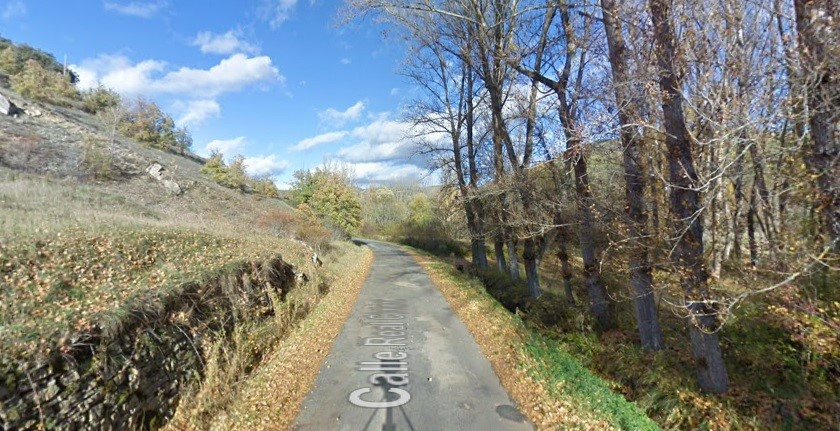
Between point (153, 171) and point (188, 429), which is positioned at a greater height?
point (153, 171)

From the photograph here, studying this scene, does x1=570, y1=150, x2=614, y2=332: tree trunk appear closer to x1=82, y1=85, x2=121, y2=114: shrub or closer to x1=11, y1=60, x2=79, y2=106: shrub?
x1=11, y1=60, x2=79, y2=106: shrub

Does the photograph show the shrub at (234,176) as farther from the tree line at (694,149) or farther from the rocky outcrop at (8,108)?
the tree line at (694,149)

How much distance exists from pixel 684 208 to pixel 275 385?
6420 millimetres

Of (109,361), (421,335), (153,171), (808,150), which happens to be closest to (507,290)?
(421,335)

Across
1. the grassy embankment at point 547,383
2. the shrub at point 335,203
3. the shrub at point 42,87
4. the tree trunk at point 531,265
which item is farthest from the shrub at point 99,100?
the grassy embankment at point 547,383

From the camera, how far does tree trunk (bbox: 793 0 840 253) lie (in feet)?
13.0

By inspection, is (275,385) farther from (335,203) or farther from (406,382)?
(335,203)

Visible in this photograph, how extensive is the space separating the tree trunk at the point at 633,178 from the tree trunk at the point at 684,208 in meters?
0.63

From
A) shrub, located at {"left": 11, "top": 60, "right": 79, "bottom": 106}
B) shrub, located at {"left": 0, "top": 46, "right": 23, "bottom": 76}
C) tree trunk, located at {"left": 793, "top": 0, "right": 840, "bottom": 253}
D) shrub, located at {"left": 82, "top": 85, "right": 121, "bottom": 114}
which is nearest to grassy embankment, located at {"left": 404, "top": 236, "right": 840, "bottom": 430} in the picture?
tree trunk, located at {"left": 793, "top": 0, "right": 840, "bottom": 253}

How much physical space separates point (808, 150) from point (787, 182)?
2.85 feet

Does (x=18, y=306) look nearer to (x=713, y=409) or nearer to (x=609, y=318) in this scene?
(x=713, y=409)

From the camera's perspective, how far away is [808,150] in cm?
466

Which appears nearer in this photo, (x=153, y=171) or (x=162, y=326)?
(x=162, y=326)

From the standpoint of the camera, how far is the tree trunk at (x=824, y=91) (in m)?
3.98
